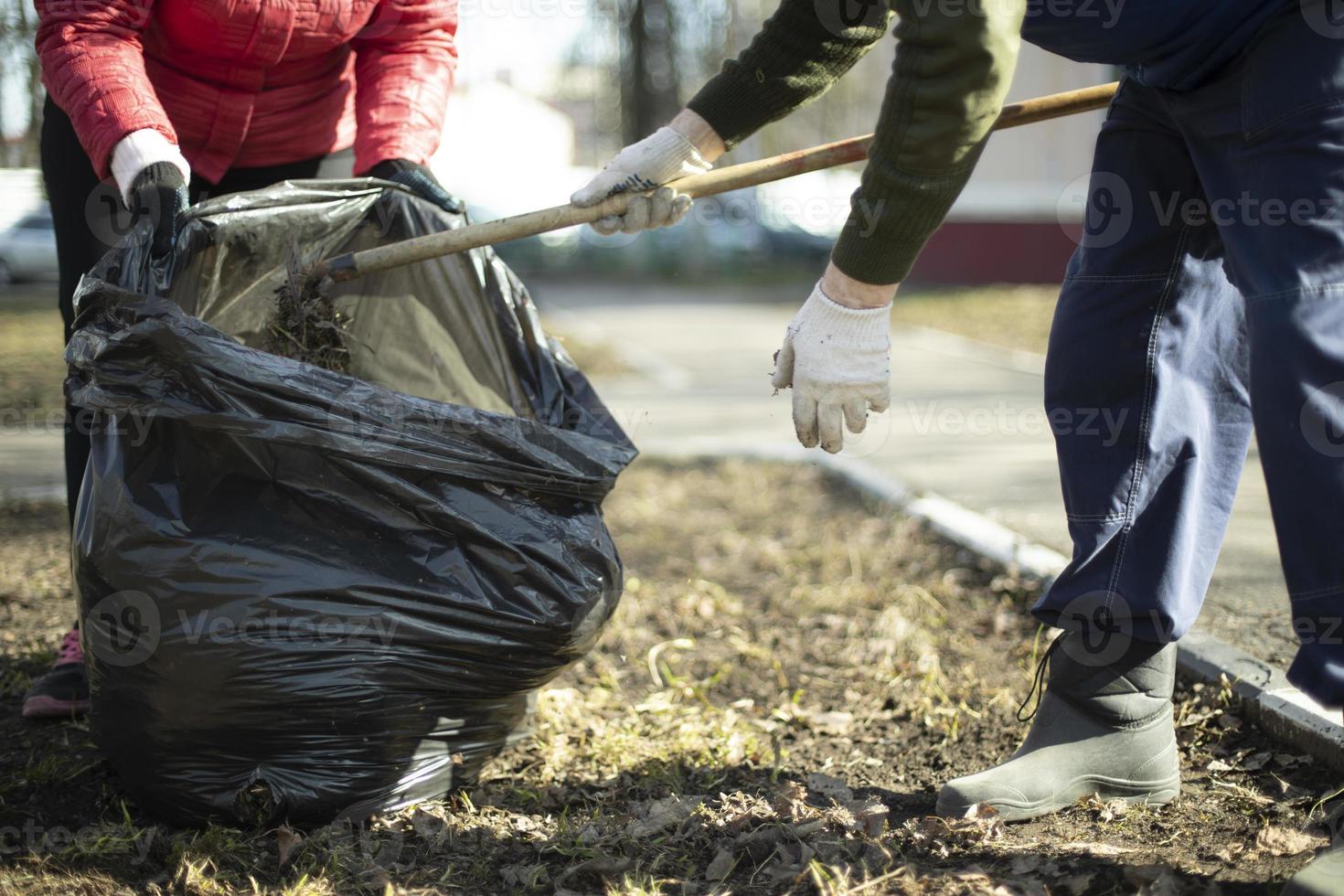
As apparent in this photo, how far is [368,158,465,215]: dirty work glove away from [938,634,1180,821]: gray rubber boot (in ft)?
4.59

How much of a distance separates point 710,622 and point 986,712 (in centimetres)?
85

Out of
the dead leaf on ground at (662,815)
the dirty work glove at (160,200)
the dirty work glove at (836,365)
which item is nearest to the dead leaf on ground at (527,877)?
the dead leaf on ground at (662,815)

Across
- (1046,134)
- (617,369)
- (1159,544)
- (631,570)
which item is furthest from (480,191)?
(1159,544)

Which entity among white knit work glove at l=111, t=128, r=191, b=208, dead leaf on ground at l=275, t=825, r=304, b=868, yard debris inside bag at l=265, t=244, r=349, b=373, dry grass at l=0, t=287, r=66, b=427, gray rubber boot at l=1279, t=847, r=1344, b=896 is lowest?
dry grass at l=0, t=287, r=66, b=427

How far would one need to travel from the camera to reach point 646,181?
2.07 meters

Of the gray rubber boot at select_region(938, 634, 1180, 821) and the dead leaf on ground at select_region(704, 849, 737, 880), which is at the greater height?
the gray rubber boot at select_region(938, 634, 1180, 821)

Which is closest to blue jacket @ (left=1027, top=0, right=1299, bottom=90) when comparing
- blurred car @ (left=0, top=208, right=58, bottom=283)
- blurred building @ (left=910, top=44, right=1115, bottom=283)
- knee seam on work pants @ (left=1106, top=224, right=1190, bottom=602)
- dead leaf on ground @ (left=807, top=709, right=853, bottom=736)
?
knee seam on work pants @ (left=1106, top=224, right=1190, bottom=602)

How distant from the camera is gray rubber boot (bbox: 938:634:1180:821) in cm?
175

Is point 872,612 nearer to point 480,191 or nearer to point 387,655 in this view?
point 387,655

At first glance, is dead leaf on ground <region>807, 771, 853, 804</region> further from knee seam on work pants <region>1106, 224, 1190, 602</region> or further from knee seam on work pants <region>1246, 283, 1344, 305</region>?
knee seam on work pants <region>1246, 283, 1344, 305</region>

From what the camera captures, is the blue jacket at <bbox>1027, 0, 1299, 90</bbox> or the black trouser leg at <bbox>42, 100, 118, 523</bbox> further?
the black trouser leg at <bbox>42, 100, 118, 523</bbox>

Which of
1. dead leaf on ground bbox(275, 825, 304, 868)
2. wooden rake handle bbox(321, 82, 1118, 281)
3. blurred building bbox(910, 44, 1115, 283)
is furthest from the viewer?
blurred building bbox(910, 44, 1115, 283)

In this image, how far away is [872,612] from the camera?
2.93m

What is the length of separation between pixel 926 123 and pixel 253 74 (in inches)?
53.0
